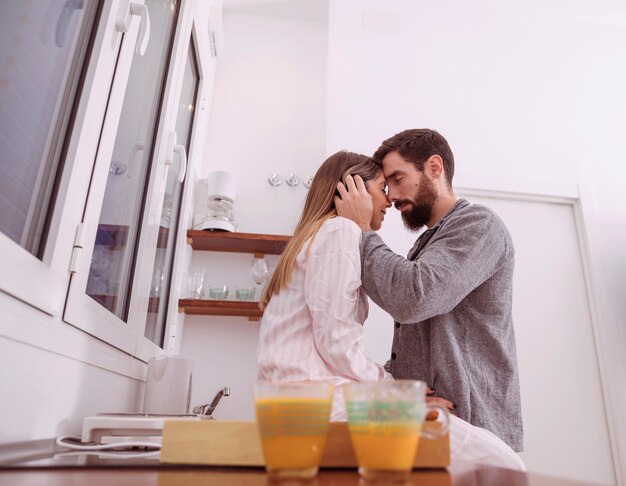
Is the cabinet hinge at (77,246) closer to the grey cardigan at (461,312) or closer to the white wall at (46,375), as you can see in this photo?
the white wall at (46,375)

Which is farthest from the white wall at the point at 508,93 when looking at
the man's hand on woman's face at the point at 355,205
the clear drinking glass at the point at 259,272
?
the man's hand on woman's face at the point at 355,205

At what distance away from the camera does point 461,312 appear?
151 centimetres

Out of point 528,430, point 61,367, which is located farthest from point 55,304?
point 528,430

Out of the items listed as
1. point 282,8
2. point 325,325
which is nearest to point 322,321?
point 325,325

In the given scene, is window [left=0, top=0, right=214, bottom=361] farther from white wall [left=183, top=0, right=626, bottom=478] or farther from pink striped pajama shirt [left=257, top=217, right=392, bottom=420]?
white wall [left=183, top=0, right=626, bottom=478]

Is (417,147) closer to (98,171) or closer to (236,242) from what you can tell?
(98,171)

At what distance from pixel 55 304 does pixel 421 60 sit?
2.76 meters

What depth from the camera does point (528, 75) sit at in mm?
3277

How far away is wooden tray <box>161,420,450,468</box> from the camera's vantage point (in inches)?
22.7

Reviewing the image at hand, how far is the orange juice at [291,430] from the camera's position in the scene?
474 millimetres

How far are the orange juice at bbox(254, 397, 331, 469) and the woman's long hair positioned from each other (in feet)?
2.48

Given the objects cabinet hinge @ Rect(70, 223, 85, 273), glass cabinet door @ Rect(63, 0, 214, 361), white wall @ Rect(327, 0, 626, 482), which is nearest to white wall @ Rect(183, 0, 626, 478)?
white wall @ Rect(327, 0, 626, 482)

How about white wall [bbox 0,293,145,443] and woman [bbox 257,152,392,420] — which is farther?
woman [bbox 257,152,392,420]

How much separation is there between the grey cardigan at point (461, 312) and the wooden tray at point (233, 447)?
29.1 inches
